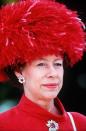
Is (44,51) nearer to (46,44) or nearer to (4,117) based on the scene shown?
(46,44)

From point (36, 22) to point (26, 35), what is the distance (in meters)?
Answer: 0.09

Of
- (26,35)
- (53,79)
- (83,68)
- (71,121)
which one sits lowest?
(83,68)

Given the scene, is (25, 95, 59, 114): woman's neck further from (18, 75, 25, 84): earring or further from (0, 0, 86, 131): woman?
(18, 75, 25, 84): earring

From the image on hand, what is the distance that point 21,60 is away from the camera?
3320 mm

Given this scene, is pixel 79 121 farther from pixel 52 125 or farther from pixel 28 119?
pixel 28 119

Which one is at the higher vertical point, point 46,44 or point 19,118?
point 46,44

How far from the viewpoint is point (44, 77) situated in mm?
3275

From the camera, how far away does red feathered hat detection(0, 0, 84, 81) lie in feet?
10.7

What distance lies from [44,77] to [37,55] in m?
0.12

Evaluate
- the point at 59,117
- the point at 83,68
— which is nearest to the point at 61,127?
the point at 59,117

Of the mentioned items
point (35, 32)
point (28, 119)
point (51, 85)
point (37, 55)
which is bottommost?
point (28, 119)

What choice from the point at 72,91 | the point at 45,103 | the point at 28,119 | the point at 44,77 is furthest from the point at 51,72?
the point at 72,91

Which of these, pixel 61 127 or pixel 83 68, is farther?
pixel 83 68

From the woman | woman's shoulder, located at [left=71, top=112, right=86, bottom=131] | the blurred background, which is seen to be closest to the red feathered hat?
the woman
